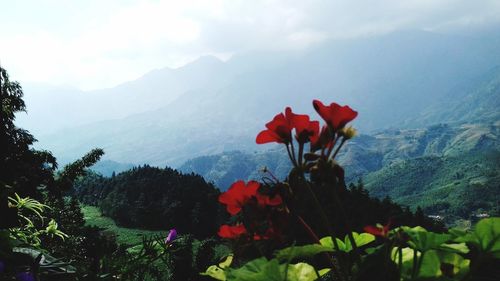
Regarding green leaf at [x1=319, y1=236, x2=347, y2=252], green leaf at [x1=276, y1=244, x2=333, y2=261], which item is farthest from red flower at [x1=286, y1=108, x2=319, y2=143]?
green leaf at [x1=319, y1=236, x2=347, y2=252]

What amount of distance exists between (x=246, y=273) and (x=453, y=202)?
201 metres

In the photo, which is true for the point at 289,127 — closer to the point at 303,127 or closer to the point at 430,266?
the point at 303,127

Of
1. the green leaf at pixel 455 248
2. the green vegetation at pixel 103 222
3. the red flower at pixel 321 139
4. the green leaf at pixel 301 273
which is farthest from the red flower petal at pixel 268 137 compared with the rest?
the green vegetation at pixel 103 222

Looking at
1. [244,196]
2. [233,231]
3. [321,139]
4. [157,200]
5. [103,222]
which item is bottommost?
[103,222]

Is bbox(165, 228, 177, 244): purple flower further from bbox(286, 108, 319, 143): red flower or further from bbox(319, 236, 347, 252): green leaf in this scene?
bbox(286, 108, 319, 143): red flower

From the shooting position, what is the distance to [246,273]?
1.35 meters

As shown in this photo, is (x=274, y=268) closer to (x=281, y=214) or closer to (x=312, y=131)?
(x=281, y=214)

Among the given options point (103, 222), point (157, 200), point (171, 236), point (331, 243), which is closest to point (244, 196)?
point (331, 243)

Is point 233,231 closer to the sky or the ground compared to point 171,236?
closer to the sky

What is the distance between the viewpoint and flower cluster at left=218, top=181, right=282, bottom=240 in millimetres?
1455

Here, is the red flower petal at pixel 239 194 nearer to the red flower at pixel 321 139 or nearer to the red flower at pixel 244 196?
the red flower at pixel 244 196

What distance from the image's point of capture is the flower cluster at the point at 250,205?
4.77 ft

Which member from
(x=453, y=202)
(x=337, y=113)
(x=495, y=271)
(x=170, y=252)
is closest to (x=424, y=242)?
(x=495, y=271)

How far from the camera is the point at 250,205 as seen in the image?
4.81 feet
